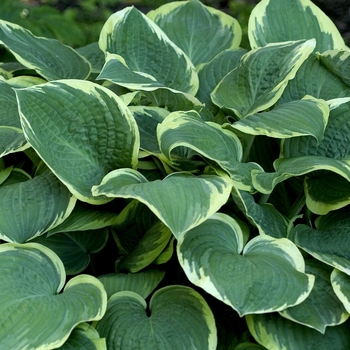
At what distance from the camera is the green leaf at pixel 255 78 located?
4.64ft

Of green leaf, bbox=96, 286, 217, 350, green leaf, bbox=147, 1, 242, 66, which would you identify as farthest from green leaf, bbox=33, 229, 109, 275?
green leaf, bbox=147, 1, 242, 66

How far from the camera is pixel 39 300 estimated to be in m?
1.03

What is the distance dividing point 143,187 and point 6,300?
329 millimetres

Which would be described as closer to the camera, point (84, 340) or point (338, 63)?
point (84, 340)

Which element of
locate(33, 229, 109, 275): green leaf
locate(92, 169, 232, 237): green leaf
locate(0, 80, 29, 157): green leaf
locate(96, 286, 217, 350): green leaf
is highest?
locate(92, 169, 232, 237): green leaf

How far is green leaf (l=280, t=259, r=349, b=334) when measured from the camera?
108 cm

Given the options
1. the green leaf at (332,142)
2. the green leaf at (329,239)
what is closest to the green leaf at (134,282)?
the green leaf at (329,239)

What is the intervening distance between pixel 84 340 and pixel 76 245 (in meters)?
0.35

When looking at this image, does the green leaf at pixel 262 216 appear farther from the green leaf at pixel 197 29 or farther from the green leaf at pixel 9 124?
the green leaf at pixel 197 29

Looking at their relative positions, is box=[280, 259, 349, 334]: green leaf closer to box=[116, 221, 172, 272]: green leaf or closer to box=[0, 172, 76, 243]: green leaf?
box=[116, 221, 172, 272]: green leaf

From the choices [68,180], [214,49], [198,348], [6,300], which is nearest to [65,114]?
[68,180]

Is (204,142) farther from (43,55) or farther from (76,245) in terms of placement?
(43,55)

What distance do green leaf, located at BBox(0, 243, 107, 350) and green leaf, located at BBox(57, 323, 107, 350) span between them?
50mm

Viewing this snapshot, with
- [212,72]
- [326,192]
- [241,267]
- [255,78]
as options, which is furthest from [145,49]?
[241,267]
